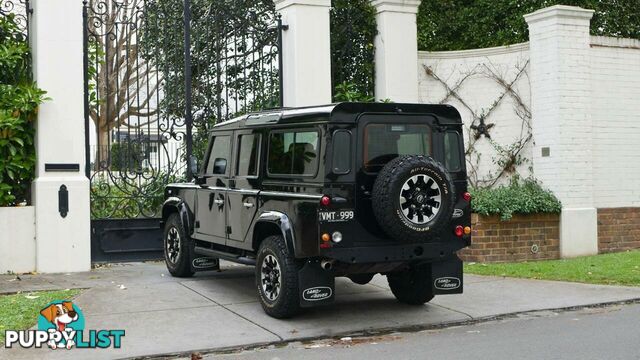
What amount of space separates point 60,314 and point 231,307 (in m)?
1.83

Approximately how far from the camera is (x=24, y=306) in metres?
8.44

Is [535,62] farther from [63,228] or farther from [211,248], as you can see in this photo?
[63,228]

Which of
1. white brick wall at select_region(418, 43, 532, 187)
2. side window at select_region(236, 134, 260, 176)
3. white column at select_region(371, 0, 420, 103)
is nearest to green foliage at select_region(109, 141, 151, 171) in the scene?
side window at select_region(236, 134, 260, 176)

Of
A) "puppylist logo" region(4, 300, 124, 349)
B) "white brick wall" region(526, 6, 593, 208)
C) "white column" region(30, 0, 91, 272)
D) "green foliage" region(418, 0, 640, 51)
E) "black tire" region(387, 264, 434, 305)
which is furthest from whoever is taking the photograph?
"green foliage" region(418, 0, 640, 51)

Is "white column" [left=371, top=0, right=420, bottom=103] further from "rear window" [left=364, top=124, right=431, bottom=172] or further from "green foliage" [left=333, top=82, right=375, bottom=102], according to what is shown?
"rear window" [left=364, top=124, right=431, bottom=172]

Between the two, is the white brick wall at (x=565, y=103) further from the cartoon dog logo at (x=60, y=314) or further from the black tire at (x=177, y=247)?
the cartoon dog logo at (x=60, y=314)

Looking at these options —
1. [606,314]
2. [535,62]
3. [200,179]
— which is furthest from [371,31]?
[606,314]

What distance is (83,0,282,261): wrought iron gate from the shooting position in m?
12.1

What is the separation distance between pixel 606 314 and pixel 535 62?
229 inches

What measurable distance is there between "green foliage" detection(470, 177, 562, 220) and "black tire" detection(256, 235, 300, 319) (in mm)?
4955

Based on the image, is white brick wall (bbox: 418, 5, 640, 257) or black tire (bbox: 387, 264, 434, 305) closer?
black tire (bbox: 387, 264, 434, 305)

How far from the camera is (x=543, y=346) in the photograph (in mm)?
6781

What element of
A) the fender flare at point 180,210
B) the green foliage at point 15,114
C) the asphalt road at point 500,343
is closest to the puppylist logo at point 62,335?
the asphalt road at point 500,343

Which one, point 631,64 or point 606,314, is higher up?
point 631,64
